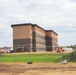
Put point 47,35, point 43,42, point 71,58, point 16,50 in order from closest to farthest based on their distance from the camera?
point 71,58 → point 16,50 → point 43,42 → point 47,35

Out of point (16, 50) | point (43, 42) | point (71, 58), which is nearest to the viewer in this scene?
point (71, 58)

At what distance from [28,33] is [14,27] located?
27.8 feet

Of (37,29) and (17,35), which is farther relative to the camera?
(37,29)

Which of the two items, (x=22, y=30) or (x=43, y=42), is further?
(x=43, y=42)

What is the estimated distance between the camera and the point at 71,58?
2920 cm

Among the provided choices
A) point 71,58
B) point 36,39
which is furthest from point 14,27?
point 71,58

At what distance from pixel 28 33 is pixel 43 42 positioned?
89.6 feet

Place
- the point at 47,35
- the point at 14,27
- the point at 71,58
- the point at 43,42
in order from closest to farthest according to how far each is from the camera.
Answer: the point at 71,58 < the point at 14,27 < the point at 43,42 < the point at 47,35

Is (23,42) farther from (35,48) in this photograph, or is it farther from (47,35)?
(47,35)

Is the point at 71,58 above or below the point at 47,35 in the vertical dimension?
below

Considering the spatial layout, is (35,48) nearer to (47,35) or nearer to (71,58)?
(47,35)

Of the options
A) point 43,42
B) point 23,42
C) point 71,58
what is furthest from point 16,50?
point 71,58

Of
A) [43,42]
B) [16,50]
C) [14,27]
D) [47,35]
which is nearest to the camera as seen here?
[16,50]

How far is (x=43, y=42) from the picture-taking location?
137875mm
